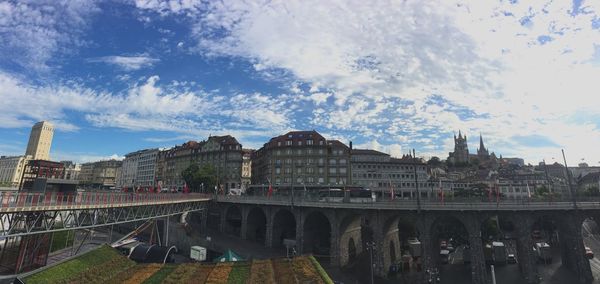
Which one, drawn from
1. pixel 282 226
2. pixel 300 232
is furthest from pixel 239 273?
pixel 282 226

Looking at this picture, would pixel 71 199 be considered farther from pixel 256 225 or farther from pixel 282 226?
pixel 256 225

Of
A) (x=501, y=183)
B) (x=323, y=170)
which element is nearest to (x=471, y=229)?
(x=323, y=170)

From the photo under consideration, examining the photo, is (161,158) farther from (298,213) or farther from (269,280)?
(269,280)

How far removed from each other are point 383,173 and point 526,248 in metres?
75.0

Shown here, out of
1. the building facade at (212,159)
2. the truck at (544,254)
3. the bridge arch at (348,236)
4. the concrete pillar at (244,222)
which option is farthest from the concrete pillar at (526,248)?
the building facade at (212,159)

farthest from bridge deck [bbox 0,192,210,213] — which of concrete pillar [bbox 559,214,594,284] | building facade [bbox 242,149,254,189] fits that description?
building facade [bbox 242,149,254,189]

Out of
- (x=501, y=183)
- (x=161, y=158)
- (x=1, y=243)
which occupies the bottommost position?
(x=1, y=243)

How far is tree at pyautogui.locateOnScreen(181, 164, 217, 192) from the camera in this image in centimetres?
9569

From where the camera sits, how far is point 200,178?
95.3m

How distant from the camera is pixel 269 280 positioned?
2286cm

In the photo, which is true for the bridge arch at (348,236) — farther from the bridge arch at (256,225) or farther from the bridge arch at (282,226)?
the bridge arch at (256,225)

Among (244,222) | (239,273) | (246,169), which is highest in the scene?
(246,169)

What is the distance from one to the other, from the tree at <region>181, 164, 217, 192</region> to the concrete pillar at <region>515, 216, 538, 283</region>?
77.7 m

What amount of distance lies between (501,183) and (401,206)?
116 meters
